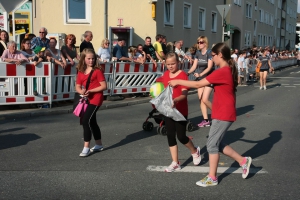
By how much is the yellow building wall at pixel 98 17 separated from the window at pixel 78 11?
0.71ft

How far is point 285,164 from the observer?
5.58 metres

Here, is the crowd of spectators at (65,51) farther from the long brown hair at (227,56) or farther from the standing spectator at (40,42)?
the long brown hair at (227,56)

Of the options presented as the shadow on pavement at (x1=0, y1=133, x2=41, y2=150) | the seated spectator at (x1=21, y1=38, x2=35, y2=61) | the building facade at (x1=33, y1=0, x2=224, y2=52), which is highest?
the building facade at (x1=33, y1=0, x2=224, y2=52)

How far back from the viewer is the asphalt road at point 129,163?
444 centimetres

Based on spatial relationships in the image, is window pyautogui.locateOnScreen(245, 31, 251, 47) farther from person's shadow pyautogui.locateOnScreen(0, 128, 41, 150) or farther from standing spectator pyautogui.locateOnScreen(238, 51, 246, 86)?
person's shadow pyautogui.locateOnScreen(0, 128, 41, 150)

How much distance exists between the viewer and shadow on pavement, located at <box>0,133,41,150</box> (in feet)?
21.8

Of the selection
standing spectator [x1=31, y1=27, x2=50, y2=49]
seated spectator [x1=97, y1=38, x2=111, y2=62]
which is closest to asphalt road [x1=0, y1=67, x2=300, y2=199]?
standing spectator [x1=31, y1=27, x2=50, y2=49]

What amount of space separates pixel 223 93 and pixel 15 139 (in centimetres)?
422

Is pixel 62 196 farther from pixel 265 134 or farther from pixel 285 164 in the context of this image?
pixel 265 134

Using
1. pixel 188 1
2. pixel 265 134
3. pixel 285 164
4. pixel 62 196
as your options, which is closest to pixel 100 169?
pixel 62 196

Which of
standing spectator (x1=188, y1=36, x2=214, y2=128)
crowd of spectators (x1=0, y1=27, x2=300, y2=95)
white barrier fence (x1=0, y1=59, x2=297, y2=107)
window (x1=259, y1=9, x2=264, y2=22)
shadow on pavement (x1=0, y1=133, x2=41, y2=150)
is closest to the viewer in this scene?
shadow on pavement (x1=0, y1=133, x2=41, y2=150)

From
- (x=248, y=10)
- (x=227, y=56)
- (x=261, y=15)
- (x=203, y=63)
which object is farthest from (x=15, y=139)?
(x=261, y=15)

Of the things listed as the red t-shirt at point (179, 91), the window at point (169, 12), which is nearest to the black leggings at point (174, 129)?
the red t-shirt at point (179, 91)

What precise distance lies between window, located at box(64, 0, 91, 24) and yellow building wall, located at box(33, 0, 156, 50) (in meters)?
0.22
